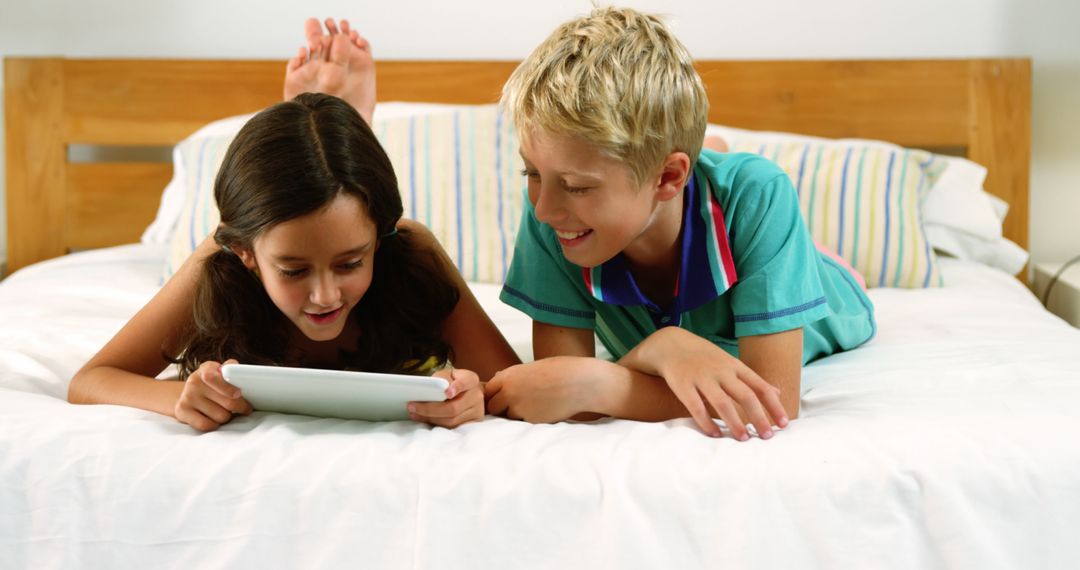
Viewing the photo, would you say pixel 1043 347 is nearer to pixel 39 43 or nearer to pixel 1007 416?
pixel 1007 416

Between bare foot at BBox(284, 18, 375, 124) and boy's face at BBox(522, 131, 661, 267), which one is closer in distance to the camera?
boy's face at BBox(522, 131, 661, 267)

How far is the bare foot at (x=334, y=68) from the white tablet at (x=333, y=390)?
3.00 feet

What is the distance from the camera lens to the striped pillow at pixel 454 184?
2.00m

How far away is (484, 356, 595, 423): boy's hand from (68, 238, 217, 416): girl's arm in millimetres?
343

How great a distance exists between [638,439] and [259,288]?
567mm

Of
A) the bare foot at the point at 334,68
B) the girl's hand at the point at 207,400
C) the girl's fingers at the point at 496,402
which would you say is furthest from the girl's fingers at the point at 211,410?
the bare foot at the point at 334,68

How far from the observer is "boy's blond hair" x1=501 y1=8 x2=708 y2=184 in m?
1.03

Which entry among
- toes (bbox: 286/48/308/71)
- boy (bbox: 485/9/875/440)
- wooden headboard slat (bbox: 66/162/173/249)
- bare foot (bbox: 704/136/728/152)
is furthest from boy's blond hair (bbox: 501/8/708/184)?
wooden headboard slat (bbox: 66/162/173/249)

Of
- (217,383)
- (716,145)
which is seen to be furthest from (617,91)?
(716,145)

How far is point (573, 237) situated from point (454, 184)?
39.5 inches

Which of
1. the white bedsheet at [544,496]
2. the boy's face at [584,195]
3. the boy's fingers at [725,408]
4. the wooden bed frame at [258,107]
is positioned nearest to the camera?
the white bedsheet at [544,496]

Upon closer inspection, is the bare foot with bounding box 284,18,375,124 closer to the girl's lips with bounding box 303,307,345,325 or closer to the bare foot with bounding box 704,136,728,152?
the bare foot with bounding box 704,136,728,152

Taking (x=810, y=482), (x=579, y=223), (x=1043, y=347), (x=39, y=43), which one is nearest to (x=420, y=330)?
(x=579, y=223)

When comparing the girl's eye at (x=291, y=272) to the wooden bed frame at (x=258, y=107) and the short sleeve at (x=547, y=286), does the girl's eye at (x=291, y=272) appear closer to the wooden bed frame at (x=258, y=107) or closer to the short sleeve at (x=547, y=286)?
the short sleeve at (x=547, y=286)
